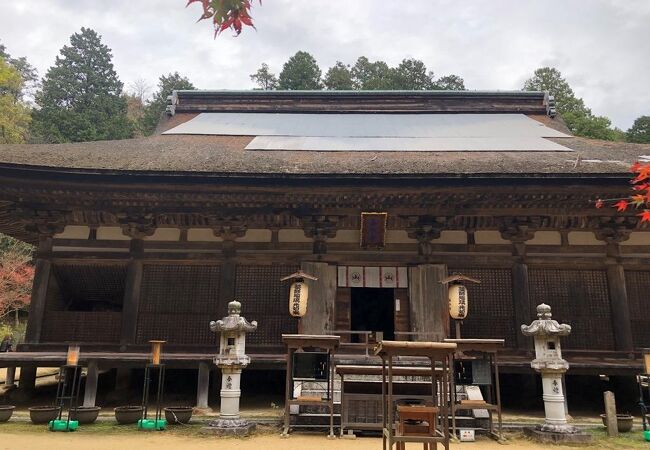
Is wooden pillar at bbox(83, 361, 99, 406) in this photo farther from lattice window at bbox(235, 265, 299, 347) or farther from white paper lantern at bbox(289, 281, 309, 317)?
white paper lantern at bbox(289, 281, 309, 317)

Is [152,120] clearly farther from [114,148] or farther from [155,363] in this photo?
[155,363]

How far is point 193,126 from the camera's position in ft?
52.4

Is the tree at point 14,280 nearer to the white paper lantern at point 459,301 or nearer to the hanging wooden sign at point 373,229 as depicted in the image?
the hanging wooden sign at point 373,229

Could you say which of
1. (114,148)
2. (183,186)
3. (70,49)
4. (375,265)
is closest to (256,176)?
(183,186)

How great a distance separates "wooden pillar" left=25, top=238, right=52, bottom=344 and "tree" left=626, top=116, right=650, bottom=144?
3514 centimetres

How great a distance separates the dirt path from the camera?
7.13 meters

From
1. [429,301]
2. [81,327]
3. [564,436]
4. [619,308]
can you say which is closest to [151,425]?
[81,327]

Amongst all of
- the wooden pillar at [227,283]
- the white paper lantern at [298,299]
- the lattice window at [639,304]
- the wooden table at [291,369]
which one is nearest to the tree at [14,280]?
the wooden pillar at [227,283]

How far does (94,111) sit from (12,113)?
5459 mm

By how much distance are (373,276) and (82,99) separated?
3492cm

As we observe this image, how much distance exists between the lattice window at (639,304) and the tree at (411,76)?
103 feet

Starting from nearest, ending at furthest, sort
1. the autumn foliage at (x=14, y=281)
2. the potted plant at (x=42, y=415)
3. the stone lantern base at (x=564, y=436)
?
→ the stone lantern base at (x=564, y=436), the potted plant at (x=42, y=415), the autumn foliage at (x=14, y=281)

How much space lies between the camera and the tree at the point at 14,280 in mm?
26219

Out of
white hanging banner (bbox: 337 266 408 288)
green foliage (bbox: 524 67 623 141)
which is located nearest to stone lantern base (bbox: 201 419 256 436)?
white hanging banner (bbox: 337 266 408 288)
